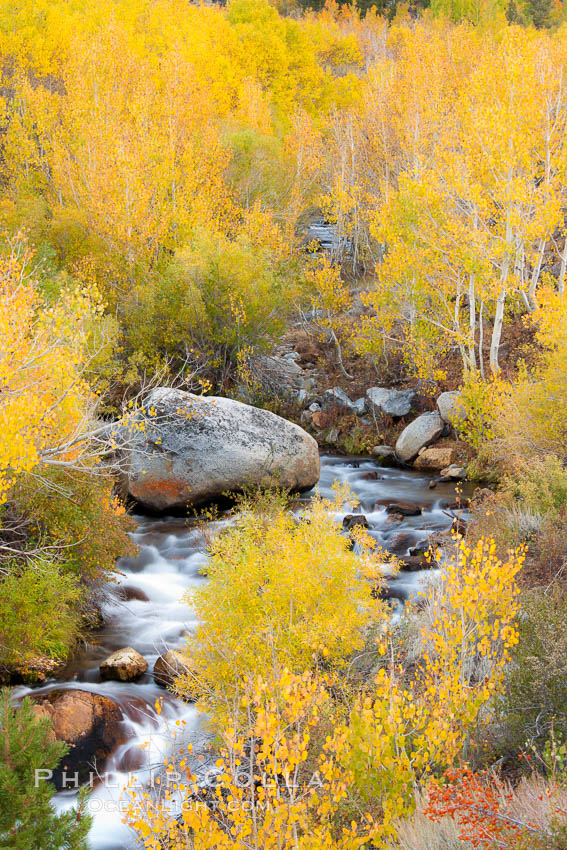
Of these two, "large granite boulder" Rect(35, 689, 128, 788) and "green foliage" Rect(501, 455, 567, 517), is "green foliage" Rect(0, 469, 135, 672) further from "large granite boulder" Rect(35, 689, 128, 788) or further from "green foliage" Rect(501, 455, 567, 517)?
"green foliage" Rect(501, 455, 567, 517)

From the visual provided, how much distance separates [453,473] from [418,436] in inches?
76.8

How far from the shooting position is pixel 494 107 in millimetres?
15641

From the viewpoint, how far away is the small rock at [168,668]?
9.22m

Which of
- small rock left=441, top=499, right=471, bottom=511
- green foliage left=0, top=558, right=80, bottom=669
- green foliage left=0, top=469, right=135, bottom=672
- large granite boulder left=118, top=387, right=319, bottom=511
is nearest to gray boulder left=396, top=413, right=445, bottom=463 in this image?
small rock left=441, top=499, right=471, bottom=511

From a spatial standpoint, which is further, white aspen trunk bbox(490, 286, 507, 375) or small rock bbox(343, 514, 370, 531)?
white aspen trunk bbox(490, 286, 507, 375)

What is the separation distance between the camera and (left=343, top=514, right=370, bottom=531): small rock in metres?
14.1

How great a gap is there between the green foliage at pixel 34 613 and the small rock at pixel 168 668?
1291mm

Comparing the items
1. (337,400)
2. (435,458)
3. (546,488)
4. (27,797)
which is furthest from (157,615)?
(337,400)

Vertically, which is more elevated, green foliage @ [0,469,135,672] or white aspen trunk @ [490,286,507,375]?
white aspen trunk @ [490,286,507,375]

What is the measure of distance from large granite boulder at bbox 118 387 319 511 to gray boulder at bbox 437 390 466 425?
4384 millimetres

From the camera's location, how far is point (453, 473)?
1695cm

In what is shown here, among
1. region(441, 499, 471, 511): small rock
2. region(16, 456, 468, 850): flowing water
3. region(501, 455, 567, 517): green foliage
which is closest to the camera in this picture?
region(16, 456, 468, 850): flowing water

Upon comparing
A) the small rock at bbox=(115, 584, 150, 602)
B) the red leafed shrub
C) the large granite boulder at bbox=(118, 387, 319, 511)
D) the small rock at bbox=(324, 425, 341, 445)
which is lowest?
the small rock at bbox=(324, 425, 341, 445)

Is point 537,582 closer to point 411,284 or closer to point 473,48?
point 411,284
